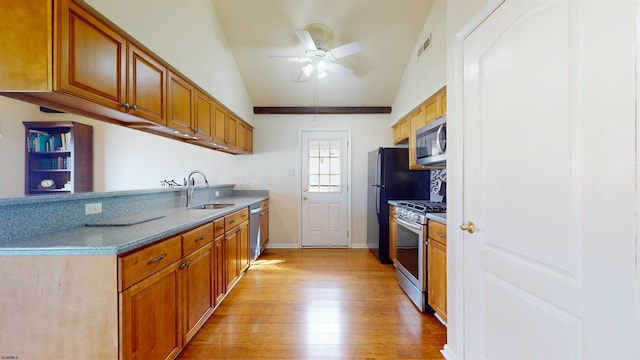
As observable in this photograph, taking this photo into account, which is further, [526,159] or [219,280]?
[219,280]

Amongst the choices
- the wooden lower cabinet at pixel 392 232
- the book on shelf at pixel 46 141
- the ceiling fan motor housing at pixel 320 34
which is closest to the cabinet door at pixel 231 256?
the wooden lower cabinet at pixel 392 232

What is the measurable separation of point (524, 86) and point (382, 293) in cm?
226

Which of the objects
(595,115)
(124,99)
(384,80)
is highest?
(384,80)

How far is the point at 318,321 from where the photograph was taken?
2.15m

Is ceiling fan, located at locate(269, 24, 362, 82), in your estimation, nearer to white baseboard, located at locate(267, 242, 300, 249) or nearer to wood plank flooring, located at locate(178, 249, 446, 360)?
wood plank flooring, located at locate(178, 249, 446, 360)

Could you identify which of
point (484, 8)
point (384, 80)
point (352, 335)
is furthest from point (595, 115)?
point (384, 80)

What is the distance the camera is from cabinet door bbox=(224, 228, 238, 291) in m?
2.45

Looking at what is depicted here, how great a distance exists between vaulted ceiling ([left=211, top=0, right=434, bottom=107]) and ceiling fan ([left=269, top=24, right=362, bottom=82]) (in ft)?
0.30

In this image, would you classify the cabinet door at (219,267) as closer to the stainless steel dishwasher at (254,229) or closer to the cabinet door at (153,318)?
the cabinet door at (153,318)

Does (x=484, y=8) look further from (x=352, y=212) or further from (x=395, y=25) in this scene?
(x=352, y=212)

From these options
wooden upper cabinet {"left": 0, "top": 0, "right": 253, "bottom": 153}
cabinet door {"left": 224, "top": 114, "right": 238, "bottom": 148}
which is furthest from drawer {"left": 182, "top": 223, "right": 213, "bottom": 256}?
cabinet door {"left": 224, "top": 114, "right": 238, "bottom": 148}

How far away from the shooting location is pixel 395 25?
306cm

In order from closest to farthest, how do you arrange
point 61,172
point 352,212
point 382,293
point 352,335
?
point 352,335 → point 382,293 → point 61,172 → point 352,212

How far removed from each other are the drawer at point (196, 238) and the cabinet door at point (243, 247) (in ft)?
2.37
